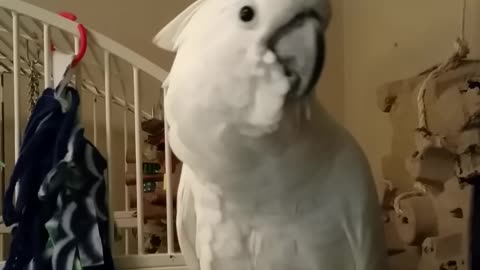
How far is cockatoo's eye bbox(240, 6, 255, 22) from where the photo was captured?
59 centimetres

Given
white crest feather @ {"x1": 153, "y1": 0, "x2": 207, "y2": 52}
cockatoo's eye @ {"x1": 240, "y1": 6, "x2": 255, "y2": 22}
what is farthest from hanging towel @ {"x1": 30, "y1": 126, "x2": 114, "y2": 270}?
cockatoo's eye @ {"x1": 240, "y1": 6, "x2": 255, "y2": 22}

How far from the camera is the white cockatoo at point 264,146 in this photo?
587 mm

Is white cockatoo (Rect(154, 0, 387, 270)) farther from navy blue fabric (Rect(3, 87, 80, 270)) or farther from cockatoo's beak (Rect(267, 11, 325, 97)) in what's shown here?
navy blue fabric (Rect(3, 87, 80, 270))

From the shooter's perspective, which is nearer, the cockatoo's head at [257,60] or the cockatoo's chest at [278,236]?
the cockatoo's head at [257,60]

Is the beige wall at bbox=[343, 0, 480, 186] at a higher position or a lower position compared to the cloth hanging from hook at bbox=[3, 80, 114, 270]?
higher

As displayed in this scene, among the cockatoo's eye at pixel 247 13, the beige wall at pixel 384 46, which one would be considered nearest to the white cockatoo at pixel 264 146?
the cockatoo's eye at pixel 247 13

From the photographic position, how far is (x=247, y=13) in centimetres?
59

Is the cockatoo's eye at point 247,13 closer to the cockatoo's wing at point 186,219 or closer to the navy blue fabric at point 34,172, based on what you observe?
the cockatoo's wing at point 186,219

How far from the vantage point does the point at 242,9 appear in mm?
596

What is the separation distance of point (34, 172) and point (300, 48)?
42cm

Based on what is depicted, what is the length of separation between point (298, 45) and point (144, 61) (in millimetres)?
395

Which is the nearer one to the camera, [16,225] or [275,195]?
[275,195]

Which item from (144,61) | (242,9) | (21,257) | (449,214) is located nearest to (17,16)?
(144,61)

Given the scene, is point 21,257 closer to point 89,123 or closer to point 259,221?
point 259,221
